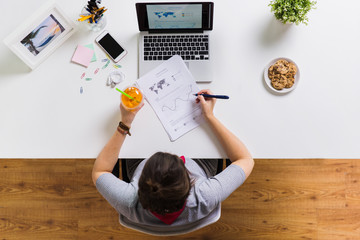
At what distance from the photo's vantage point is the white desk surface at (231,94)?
1.08 metres

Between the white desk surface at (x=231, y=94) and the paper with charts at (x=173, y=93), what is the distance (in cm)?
4

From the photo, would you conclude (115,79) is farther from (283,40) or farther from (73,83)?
(283,40)

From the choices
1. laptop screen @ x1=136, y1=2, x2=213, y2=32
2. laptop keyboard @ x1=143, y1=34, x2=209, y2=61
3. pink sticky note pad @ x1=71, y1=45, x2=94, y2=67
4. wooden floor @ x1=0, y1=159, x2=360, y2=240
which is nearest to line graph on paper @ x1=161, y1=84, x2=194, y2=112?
laptop keyboard @ x1=143, y1=34, x2=209, y2=61

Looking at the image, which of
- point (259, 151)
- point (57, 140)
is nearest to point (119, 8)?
point (57, 140)

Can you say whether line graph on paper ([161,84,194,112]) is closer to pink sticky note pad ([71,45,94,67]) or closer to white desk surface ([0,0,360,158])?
white desk surface ([0,0,360,158])

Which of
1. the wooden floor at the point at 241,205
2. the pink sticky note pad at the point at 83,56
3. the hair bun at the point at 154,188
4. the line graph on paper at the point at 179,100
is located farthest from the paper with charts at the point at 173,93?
the wooden floor at the point at 241,205

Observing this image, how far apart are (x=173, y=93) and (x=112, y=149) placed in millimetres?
305

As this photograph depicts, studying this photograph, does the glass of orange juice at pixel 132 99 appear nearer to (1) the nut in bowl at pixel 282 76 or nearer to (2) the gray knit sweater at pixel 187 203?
(2) the gray knit sweater at pixel 187 203

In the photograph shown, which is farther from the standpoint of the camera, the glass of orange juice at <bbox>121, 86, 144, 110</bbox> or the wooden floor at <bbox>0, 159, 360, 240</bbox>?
the wooden floor at <bbox>0, 159, 360, 240</bbox>

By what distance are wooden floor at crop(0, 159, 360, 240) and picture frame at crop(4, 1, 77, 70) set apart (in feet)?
2.52

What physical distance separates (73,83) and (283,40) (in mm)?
825

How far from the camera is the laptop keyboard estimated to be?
1115mm

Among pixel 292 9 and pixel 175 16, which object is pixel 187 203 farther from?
pixel 292 9

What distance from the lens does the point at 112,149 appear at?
1053mm
